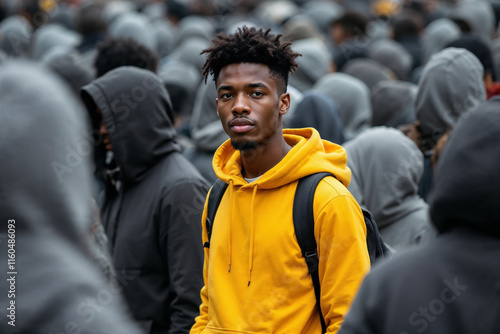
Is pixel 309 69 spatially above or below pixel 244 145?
below

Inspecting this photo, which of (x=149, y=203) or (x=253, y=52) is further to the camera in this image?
(x=149, y=203)

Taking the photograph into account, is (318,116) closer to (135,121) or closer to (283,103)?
(135,121)

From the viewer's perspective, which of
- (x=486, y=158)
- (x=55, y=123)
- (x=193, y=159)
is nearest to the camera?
(x=55, y=123)

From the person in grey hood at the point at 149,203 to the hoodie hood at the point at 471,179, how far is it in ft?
5.83

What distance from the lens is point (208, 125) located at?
5594 millimetres

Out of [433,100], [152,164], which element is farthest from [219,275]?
[433,100]

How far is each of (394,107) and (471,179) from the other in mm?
4232

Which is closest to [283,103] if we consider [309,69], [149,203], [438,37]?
[149,203]

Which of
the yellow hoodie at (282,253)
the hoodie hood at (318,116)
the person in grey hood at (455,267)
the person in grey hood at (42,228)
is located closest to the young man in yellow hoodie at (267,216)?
the yellow hoodie at (282,253)

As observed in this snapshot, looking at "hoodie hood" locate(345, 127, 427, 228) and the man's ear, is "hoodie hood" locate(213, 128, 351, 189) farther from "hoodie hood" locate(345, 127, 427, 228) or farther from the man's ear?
"hoodie hood" locate(345, 127, 427, 228)

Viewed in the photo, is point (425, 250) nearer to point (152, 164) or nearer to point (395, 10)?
point (152, 164)

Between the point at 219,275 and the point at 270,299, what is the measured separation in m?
0.29

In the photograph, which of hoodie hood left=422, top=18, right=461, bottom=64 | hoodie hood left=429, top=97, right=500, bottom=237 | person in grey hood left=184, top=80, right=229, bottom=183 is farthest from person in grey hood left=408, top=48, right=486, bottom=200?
hoodie hood left=422, top=18, right=461, bottom=64

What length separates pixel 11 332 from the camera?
148 centimetres
